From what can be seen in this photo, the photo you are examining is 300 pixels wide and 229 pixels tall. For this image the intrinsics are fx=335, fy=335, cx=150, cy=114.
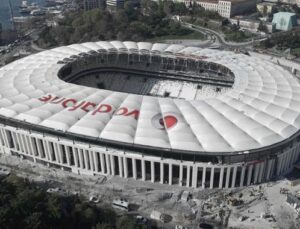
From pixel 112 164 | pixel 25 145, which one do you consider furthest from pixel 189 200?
pixel 25 145


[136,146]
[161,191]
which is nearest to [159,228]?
[161,191]

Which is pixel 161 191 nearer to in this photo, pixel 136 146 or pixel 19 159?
pixel 136 146

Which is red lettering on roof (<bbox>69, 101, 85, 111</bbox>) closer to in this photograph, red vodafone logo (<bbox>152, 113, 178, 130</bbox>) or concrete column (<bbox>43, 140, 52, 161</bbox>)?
concrete column (<bbox>43, 140, 52, 161</bbox>)

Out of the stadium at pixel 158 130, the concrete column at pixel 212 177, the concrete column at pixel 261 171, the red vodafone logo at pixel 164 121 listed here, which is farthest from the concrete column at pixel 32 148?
the concrete column at pixel 261 171

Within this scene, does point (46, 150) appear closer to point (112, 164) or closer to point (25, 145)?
point (25, 145)

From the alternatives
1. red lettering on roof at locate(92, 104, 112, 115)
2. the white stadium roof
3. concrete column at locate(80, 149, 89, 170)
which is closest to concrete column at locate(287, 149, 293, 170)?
the white stadium roof
